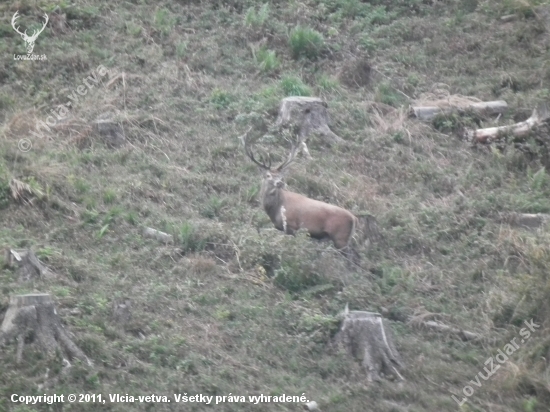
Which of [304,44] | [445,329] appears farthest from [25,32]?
[445,329]

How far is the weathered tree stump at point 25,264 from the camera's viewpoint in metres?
10.2

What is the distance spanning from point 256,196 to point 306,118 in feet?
7.79

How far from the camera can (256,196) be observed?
13.4m

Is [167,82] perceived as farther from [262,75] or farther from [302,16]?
[302,16]

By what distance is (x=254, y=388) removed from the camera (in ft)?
30.4

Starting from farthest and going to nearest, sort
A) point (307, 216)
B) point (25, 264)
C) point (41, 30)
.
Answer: point (41, 30), point (307, 216), point (25, 264)

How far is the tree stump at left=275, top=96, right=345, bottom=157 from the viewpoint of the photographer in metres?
15.2

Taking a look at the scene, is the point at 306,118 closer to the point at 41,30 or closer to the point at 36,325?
the point at 41,30

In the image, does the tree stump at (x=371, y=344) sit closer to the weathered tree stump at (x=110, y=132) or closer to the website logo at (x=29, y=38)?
the weathered tree stump at (x=110, y=132)

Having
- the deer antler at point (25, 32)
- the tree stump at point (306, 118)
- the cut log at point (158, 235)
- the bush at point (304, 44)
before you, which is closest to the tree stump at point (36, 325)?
the cut log at point (158, 235)

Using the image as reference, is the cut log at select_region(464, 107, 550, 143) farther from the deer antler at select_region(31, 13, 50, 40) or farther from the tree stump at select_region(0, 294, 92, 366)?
the tree stump at select_region(0, 294, 92, 366)

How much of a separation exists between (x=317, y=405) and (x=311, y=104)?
721 centimetres

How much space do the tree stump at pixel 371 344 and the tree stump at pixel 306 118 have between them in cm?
568

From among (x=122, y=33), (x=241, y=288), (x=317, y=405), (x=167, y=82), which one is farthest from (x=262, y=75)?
(x=317, y=405)
